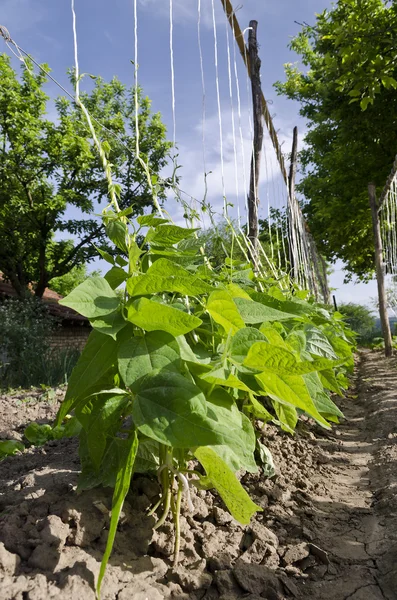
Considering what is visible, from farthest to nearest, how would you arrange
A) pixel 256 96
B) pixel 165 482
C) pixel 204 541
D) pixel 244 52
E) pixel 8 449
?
pixel 256 96 < pixel 244 52 < pixel 8 449 < pixel 204 541 < pixel 165 482

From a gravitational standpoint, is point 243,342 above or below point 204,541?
above

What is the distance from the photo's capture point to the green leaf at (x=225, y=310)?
1.24m

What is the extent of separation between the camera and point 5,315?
1149cm

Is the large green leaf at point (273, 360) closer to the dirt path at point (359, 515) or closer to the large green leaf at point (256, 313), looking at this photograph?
the large green leaf at point (256, 313)

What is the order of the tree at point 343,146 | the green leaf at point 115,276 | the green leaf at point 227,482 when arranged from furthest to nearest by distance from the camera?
1. the tree at point 343,146
2. the green leaf at point 115,276
3. the green leaf at point 227,482

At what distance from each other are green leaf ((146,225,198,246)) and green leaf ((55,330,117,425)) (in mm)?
347

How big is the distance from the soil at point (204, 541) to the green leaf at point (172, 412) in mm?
421

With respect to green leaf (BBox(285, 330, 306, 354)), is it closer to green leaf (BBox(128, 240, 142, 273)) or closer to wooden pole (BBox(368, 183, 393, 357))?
green leaf (BBox(128, 240, 142, 273))

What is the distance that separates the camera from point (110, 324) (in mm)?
1118

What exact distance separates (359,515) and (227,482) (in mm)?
1229

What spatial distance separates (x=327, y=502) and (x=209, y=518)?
81 cm

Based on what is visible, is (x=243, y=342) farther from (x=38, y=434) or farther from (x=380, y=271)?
(x=380, y=271)

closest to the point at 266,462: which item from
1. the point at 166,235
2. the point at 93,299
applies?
the point at 166,235

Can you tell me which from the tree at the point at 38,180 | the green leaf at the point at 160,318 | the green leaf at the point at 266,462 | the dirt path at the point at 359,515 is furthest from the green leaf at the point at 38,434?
the tree at the point at 38,180
